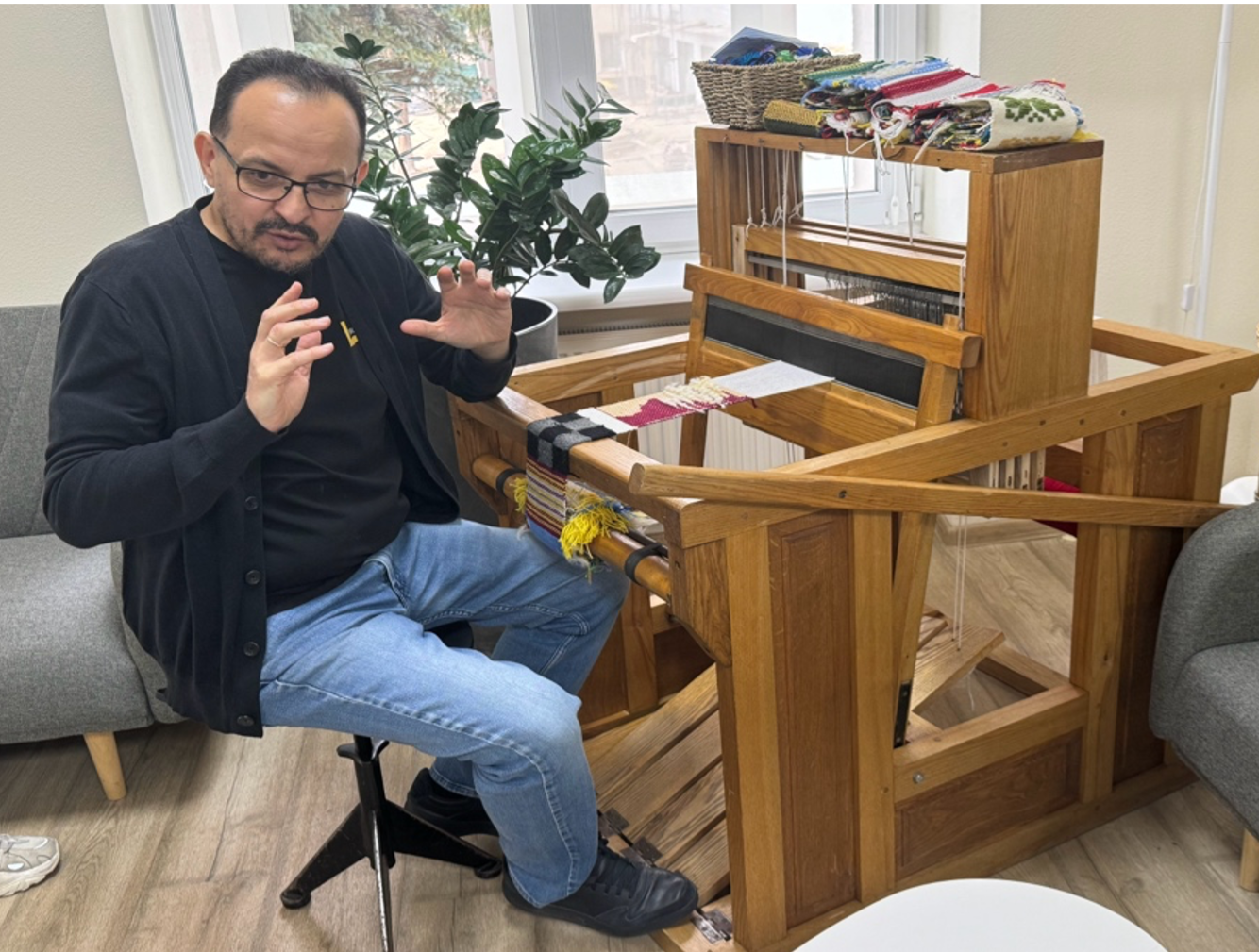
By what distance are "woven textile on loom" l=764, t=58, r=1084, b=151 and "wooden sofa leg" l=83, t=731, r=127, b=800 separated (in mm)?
1657

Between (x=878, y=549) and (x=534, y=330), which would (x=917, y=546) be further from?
(x=534, y=330)

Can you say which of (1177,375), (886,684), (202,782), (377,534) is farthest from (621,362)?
(202,782)

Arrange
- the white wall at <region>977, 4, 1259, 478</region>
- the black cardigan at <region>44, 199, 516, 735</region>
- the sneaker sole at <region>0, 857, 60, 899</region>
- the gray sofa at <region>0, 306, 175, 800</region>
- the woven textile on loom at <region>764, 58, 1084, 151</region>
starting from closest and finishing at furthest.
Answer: the black cardigan at <region>44, 199, 516, 735</region>, the woven textile on loom at <region>764, 58, 1084, 151</region>, the sneaker sole at <region>0, 857, 60, 899</region>, the gray sofa at <region>0, 306, 175, 800</region>, the white wall at <region>977, 4, 1259, 478</region>

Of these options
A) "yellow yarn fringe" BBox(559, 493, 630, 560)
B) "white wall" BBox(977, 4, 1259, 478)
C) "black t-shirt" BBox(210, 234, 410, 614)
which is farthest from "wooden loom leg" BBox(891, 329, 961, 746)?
"white wall" BBox(977, 4, 1259, 478)

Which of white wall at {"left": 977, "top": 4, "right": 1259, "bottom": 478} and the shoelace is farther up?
white wall at {"left": 977, "top": 4, "right": 1259, "bottom": 478}

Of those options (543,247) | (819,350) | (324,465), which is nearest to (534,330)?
(543,247)

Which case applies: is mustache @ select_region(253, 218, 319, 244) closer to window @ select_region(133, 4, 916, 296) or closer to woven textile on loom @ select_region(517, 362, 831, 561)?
woven textile on loom @ select_region(517, 362, 831, 561)

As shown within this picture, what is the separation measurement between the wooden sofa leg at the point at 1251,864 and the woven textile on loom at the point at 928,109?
1.14m

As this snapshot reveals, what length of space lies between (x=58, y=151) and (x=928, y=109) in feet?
6.47

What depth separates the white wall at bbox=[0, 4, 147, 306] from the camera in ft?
8.58

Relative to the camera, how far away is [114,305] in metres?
→ 1.55

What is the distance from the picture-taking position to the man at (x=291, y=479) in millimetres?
1501

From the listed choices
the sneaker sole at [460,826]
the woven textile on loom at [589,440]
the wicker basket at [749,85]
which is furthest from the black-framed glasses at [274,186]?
the sneaker sole at [460,826]

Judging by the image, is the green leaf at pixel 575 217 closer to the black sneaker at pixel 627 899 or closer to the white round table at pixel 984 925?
the black sneaker at pixel 627 899
